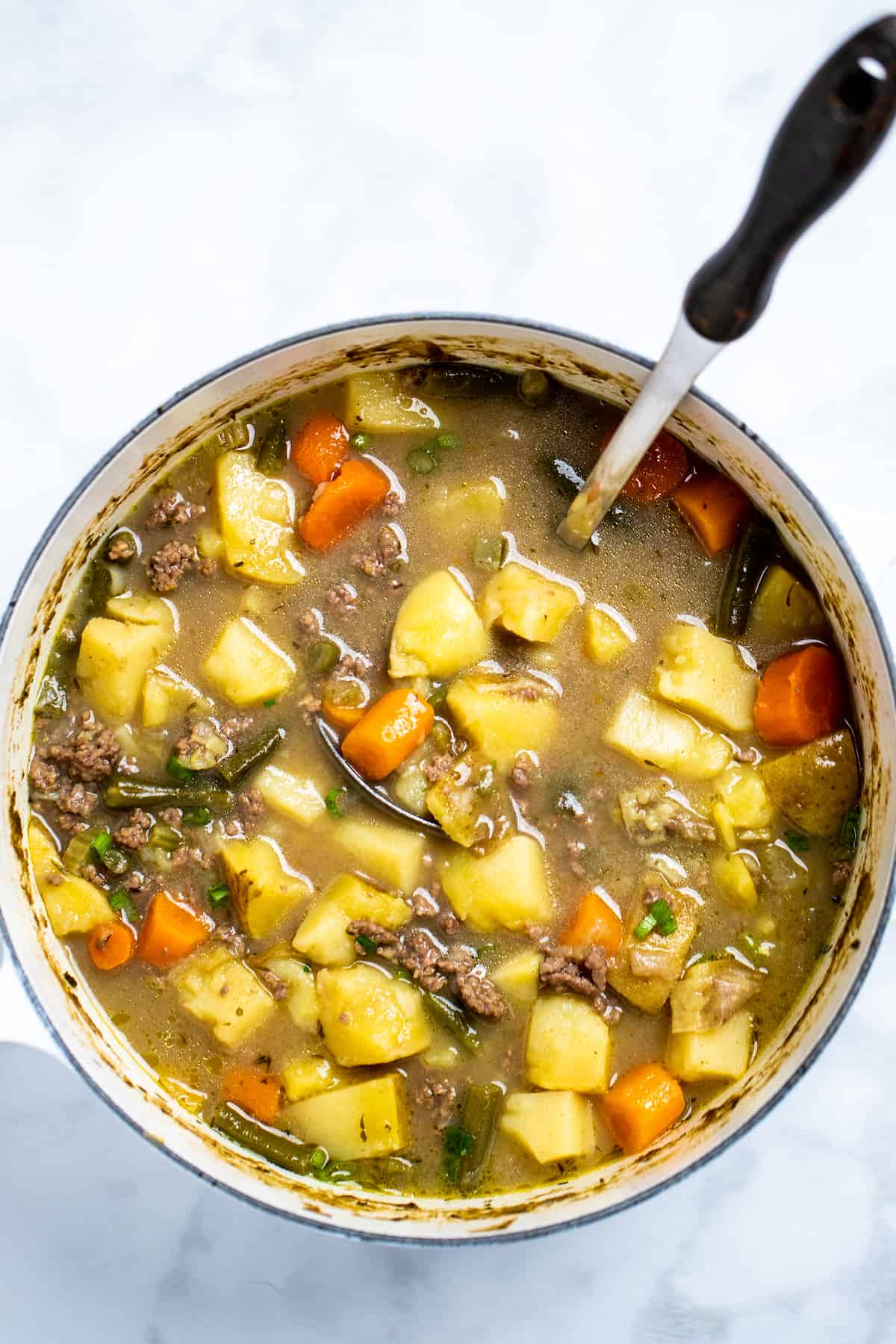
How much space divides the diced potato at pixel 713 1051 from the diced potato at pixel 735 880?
285mm

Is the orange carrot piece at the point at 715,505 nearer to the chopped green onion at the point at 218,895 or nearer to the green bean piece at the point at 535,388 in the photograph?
the green bean piece at the point at 535,388

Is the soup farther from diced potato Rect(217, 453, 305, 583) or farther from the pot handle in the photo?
Answer: the pot handle

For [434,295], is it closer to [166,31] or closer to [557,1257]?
[166,31]

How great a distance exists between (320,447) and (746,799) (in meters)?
1.48

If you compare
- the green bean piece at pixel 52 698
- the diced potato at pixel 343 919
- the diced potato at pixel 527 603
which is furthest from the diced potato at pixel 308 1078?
the diced potato at pixel 527 603

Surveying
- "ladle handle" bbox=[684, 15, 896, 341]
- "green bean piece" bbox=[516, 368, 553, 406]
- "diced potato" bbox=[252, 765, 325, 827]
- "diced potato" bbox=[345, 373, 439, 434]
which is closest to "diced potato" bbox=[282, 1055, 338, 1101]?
"diced potato" bbox=[252, 765, 325, 827]

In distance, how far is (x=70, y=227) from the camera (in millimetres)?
3799

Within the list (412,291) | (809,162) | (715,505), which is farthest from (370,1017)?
A: (809,162)

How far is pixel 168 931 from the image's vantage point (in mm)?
3354

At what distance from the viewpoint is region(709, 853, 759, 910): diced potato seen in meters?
3.33

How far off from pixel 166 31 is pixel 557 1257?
3862mm

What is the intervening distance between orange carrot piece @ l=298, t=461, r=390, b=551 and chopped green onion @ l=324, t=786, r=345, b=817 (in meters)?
0.66

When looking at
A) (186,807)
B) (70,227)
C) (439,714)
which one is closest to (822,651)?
(439,714)

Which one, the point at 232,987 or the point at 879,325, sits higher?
the point at 879,325
